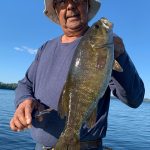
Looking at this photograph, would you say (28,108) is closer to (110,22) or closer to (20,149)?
(110,22)

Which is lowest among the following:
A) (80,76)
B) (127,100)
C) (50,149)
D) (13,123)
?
(50,149)

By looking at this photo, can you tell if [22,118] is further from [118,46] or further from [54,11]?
[54,11]

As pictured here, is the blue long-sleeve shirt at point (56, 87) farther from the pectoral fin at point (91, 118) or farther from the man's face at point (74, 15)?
the pectoral fin at point (91, 118)

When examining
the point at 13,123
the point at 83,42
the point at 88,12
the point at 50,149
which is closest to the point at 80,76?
the point at 83,42

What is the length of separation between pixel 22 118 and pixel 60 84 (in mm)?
870

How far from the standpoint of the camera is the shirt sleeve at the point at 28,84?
502cm

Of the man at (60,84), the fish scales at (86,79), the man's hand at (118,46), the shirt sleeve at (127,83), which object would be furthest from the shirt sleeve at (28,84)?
the man's hand at (118,46)

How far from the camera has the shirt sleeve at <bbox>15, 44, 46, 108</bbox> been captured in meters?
5.02

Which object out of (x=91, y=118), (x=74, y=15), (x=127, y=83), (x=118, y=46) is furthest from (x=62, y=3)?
(x=91, y=118)

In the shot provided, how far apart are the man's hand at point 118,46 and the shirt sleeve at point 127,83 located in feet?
0.19

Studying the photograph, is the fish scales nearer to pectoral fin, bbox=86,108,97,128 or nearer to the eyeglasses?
pectoral fin, bbox=86,108,97,128

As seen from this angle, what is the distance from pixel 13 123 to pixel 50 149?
2.50 ft

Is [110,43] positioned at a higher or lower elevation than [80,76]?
higher

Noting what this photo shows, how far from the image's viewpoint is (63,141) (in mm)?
4012
